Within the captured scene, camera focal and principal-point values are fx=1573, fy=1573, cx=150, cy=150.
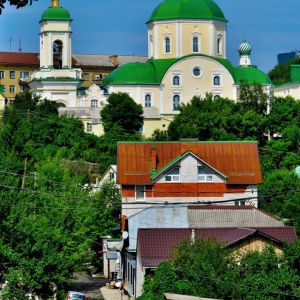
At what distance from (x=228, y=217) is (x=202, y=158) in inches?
397

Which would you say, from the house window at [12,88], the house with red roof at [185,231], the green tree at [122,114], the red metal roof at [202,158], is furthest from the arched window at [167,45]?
the house with red roof at [185,231]

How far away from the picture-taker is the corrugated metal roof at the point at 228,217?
45688 mm

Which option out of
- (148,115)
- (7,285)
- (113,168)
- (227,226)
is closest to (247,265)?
(7,285)

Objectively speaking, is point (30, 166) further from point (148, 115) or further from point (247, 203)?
point (148, 115)

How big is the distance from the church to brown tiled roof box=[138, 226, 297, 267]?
68.4 meters

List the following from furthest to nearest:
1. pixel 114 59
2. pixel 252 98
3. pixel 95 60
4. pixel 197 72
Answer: pixel 114 59 → pixel 95 60 → pixel 197 72 → pixel 252 98

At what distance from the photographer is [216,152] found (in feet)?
186

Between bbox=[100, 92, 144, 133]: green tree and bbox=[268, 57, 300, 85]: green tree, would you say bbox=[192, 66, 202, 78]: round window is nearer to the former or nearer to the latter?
bbox=[100, 92, 144, 133]: green tree

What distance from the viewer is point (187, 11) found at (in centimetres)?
11475

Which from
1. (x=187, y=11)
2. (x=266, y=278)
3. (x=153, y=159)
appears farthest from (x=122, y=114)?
(x=266, y=278)

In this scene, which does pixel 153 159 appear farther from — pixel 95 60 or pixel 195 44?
pixel 95 60

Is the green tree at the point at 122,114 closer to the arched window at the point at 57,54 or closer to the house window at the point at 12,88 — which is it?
the arched window at the point at 57,54

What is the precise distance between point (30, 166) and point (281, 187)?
11.8 m

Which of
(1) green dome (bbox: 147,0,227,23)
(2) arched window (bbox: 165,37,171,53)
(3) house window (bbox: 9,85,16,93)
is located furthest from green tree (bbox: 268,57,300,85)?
(2) arched window (bbox: 165,37,171,53)
